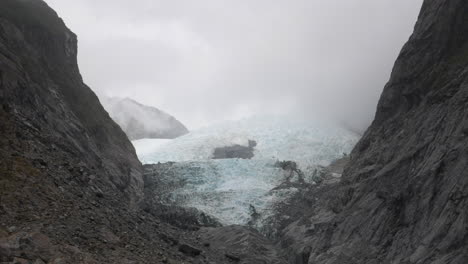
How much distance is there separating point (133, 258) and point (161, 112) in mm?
106049

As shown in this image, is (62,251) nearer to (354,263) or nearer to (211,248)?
(354,263)

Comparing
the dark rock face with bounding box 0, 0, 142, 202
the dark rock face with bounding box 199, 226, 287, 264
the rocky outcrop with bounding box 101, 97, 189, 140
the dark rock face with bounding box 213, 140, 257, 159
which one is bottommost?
the dark rock face with bounding box 199, 226, 287, 264

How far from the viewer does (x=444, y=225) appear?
1617 cm

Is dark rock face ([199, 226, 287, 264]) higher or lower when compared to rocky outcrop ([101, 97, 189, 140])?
lower

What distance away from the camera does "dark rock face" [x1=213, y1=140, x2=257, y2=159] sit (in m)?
67.5

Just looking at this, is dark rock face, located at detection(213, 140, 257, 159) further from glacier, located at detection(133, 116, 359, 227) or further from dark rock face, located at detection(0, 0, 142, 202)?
dark rock face, located at detection(0, 0, 142, 202)

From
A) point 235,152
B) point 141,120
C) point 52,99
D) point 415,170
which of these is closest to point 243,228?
point 52,99

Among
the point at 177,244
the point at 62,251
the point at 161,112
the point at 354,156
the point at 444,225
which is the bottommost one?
the point at 62,251

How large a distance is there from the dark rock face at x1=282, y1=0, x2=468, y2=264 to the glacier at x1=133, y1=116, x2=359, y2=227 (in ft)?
37.7

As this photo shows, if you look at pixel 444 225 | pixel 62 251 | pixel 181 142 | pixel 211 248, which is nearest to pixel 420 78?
pixel 444 225

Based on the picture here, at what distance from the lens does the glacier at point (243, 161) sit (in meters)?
42.6

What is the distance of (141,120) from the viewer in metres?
112

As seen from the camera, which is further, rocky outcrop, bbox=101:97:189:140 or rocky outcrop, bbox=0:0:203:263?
rocky outcrop, bbox=101:97:189:140

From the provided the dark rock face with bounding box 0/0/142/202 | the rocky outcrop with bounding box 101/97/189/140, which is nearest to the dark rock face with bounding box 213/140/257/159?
the dark rock face with bounding box 0/0/142/202
